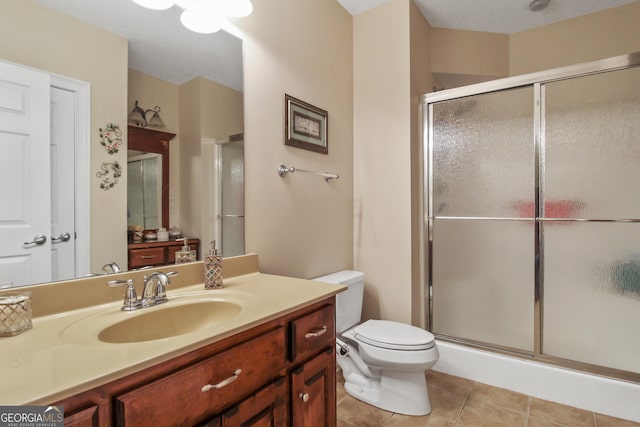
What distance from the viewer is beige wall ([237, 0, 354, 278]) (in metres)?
1.70

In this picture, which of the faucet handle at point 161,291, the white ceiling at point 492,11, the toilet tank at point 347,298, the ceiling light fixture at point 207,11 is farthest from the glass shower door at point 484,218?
the faucet handle at point 161,291

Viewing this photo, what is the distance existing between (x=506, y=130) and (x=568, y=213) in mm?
633

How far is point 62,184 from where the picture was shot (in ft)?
3.34

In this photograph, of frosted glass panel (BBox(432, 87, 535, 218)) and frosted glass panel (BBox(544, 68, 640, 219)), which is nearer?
frosted glass panel (BBox(544, 68, 640, 219))

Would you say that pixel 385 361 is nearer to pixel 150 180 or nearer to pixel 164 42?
pixel 150 180

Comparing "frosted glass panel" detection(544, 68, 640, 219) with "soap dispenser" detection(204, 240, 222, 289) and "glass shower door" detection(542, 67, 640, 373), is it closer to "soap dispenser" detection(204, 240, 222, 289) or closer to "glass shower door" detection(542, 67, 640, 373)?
"glass shower door" detection(542, 67, 640, 373)

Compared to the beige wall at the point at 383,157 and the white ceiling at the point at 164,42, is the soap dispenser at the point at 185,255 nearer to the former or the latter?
the white ceiling at the point at 164,42

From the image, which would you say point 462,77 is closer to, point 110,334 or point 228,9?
point 228,9

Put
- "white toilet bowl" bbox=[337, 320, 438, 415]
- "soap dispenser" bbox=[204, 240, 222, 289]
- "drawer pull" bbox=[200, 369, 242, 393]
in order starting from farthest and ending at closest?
1. "white toilet bowl" bbox=[337, 320, 438, 415]
2. "soap dispenser" bbox=[204, 240, 222, 289]
3. "drawer pull" bbox=[200, 369, 242, 393]

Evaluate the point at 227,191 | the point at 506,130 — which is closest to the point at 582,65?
the point at 506,130

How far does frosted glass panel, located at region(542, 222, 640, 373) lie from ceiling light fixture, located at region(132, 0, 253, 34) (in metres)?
2.11

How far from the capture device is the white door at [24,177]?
909 mm

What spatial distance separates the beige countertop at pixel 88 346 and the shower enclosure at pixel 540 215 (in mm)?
1478

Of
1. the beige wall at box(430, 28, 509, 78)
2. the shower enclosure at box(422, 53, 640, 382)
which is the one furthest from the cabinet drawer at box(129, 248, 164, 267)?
the beige wall at box(430, 28, 509, 78)
